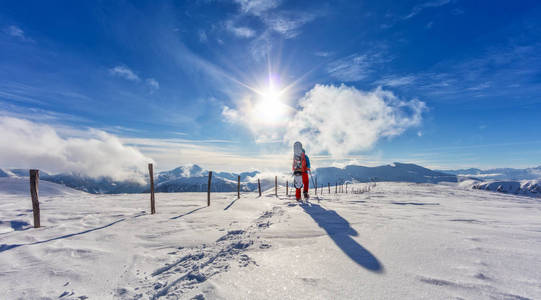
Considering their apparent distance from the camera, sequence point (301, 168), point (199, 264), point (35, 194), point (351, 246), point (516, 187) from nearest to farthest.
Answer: point (199, 264), point (351, 246), point (35, 194), point (301, 168), point (516, 187)

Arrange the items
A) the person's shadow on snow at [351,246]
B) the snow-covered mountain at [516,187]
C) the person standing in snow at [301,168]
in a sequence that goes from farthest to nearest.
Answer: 1. the snow-covered mountain at [516,187]
2. the person standing in snow at [301,168]
3. the person's shadow on snow at [351,246]

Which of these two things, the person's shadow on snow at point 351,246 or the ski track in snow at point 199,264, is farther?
the person's shadow on snow at point 351,246

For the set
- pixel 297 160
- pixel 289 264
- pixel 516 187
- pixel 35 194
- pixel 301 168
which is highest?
pixel 297 160

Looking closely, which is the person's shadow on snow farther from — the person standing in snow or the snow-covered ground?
the person standing in snow

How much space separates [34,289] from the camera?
2934 mm

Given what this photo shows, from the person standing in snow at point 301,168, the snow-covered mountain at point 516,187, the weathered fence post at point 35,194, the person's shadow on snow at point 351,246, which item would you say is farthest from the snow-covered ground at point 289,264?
the snow-covered mountain at point 516,187

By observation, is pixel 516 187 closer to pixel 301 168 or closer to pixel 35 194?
pixel 301 168

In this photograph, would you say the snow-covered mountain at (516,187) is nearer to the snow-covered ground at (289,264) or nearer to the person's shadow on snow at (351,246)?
the person's shadow on snow at (351,246)

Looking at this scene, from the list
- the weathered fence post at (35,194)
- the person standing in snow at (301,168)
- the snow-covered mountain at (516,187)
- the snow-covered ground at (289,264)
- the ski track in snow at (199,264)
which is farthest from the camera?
the snow-covered mountain at (516,187)

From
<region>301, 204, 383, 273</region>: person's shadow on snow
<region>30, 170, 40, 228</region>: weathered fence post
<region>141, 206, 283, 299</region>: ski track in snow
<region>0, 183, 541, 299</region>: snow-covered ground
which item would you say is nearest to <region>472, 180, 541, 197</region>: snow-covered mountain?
<region>301, 204, 383, 273</region>: person's shadow on snow

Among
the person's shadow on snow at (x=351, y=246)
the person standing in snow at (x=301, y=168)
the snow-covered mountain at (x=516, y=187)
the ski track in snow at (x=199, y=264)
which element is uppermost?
the person standing in snow at (x=301, y=168)

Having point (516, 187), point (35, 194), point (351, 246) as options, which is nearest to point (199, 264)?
point (351, 246)

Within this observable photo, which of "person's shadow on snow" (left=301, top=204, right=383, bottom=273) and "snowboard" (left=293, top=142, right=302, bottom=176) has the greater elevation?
"snowboard" (left=293, top=142, right=302, bottom=176)

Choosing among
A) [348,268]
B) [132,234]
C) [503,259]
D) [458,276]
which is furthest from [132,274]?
[503,259]
